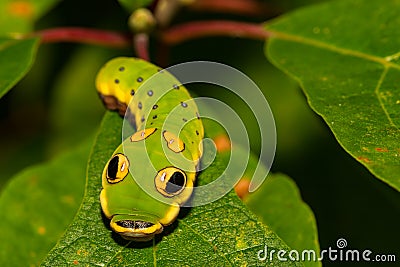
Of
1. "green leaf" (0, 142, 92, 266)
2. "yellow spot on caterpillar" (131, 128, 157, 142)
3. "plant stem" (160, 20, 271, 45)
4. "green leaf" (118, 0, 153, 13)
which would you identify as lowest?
"green leaf" (0, 142, 92, 266)

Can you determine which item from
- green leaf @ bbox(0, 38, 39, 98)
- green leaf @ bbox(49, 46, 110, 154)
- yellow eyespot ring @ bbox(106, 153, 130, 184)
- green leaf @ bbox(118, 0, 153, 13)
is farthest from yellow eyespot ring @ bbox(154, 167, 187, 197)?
green leaf @ bbox(49, 46, 110, 154)

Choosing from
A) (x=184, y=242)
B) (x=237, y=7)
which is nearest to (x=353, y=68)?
(x=184, y=242)

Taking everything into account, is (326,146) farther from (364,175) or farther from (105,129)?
(105,129)

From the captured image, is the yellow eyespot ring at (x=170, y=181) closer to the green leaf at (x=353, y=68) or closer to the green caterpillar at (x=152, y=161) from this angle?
the green caterpillar at (x=152, y=161)

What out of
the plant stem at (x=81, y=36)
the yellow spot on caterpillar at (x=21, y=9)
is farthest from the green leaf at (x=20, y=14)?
the plant stem at (x=81, y=36)

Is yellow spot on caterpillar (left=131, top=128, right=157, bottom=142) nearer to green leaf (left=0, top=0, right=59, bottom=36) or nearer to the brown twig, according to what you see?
green leaf (left=0, top=0, right=59, bottom=36)

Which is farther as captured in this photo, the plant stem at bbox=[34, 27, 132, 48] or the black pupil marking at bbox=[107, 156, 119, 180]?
the plant stem at bbox=[34, 27, 132, 48]

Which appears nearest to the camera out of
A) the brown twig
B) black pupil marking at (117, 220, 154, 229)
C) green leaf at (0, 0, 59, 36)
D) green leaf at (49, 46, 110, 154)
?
black pupil marking at (117, 220, 154, 229)
